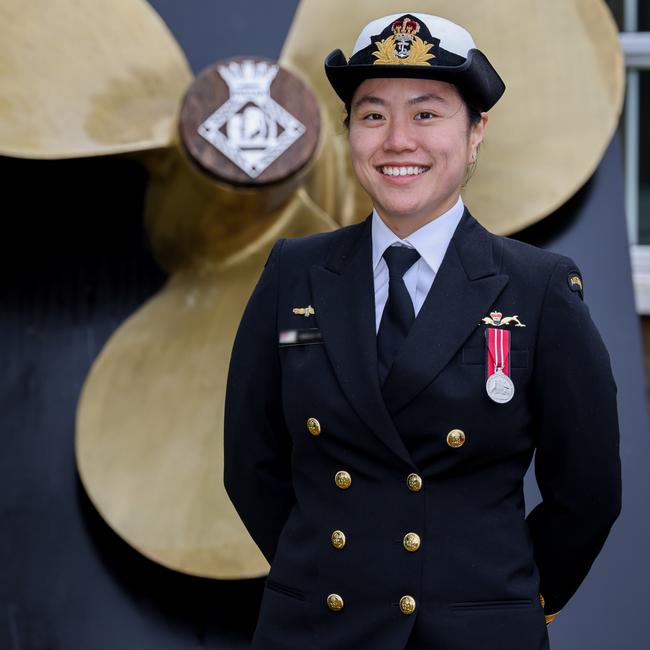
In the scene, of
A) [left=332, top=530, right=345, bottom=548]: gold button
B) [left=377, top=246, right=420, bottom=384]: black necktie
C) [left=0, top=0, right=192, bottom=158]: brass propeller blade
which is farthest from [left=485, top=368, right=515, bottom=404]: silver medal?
[left=0, top=0, right=192, bottom=158]: brass propeller blade

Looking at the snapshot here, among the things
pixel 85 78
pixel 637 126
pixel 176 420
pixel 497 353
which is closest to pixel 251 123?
pixel 85 78

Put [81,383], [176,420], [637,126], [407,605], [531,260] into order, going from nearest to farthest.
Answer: [407,605] < [531,260] < [176,420] < [81,383] < [637,126]

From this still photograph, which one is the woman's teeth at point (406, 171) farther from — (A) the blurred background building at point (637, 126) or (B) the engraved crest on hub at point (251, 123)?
(A) the blurred background building at point (637, 126)

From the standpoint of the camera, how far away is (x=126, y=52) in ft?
9.05

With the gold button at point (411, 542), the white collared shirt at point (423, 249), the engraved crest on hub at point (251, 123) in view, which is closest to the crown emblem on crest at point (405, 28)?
the white collared shirt at point (423, 249)

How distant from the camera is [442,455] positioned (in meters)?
1.46

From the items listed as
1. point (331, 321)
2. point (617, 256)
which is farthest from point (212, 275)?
point (331, 321)

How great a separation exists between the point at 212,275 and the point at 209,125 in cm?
34

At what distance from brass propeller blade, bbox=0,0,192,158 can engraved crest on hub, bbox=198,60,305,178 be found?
12 centimetres

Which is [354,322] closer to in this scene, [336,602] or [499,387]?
[499,387]

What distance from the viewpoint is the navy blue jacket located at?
1450mm

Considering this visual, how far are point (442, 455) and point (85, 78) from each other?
1.54 metres

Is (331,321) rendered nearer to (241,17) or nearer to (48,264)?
(48,264)

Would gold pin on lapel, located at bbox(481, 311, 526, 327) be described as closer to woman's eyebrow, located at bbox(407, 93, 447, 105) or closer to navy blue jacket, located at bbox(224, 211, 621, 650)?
navy blue jacket, located at bbox(224, 211, 621, 650)
